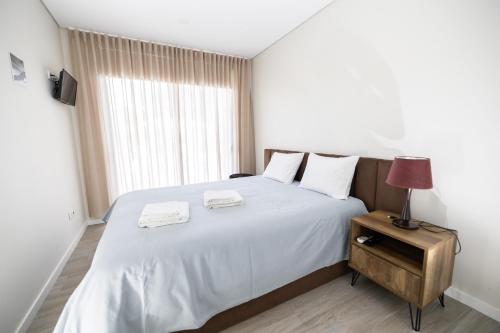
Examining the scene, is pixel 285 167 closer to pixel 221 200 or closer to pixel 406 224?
pixel 221 200

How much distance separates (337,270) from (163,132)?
316 cm

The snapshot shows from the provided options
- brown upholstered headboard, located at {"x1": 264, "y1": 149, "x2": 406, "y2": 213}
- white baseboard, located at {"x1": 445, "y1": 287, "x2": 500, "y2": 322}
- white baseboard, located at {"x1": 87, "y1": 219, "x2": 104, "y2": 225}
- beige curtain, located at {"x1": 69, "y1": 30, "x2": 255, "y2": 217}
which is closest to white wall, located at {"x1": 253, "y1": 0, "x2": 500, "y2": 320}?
white baseboard, located at {"x1": 445, "y1": 287, "x2": 500, "y2": 322}

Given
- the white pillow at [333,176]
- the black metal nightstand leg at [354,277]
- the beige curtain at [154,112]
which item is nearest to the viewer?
the black metal nightstand leg at [354,277]

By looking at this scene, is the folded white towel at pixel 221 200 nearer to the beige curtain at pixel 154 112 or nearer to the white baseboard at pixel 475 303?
the white baseboard at pixel 475 303

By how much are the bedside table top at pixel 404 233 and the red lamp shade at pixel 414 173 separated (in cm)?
34

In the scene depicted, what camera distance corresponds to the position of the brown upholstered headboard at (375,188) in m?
1.83

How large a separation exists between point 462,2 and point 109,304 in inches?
113

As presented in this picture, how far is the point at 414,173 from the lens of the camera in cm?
140

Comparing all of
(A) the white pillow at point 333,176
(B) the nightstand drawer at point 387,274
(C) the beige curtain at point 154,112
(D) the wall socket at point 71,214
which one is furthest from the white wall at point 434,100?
(D) the wall socket at point 71,214

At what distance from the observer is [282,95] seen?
3361mm

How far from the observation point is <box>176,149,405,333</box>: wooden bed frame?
1.41 metres

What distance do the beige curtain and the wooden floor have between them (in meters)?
1.92

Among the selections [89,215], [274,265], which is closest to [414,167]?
[274,265]

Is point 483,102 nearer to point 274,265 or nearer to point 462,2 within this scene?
point 462,2
